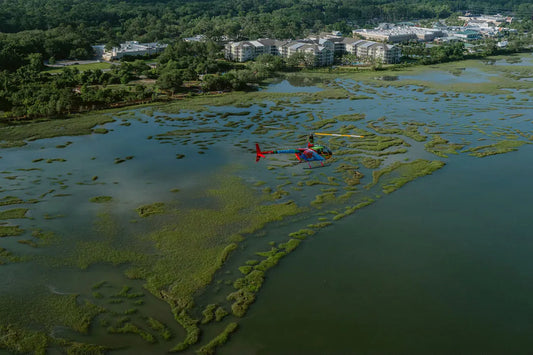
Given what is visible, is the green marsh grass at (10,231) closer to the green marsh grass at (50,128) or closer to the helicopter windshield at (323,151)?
the green marsh grass at (50,128)

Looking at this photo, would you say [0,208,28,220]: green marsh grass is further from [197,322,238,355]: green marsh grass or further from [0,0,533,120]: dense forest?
[0,0,533,120]: dense forest

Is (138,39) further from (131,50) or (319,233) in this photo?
(319,233)

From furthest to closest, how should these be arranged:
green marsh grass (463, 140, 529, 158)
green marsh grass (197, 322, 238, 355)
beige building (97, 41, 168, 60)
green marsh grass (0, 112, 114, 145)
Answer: beige building (97, 41, 168, 60), green marsh grass (0, 112, 114, 145), green marsh grass (463, 140, 529, 158), green marsh grass (197, 322, 238, 355)

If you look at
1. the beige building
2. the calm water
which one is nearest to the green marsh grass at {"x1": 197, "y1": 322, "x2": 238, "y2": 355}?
the calm water

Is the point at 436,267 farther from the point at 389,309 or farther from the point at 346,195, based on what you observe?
the point at 346,195

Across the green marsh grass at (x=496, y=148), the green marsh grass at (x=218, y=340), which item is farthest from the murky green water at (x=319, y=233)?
the green marsh grass at (x=496, y=148)

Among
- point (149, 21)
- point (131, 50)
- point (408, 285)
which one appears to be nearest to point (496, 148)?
point (408, 285)
